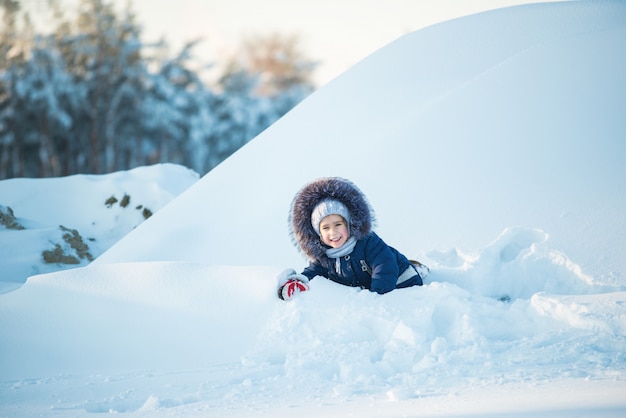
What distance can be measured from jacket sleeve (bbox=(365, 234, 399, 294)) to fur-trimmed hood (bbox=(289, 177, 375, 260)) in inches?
2.9

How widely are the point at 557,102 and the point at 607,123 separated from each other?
36cm

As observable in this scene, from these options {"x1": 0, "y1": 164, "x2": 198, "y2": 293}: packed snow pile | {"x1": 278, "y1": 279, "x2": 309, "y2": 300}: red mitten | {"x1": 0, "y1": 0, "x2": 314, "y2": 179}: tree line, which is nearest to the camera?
{"x1": 278, "y1": 279, "x2": 309, "y2": 300}: red mitten

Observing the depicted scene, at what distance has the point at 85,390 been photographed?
6.30ft

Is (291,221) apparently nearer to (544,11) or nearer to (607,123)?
(607,123)

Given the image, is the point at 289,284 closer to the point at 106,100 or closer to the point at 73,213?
the point at 73,213

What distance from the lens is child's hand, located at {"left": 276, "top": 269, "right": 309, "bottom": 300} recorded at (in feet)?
7.55

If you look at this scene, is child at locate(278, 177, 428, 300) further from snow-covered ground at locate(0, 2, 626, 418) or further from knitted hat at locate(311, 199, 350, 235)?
snow-covered ground at locate(0, 2, 626, 418)

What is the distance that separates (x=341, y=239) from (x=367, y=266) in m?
0.18

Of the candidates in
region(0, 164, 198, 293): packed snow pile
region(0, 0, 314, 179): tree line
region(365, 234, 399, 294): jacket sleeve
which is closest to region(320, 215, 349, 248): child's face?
region(365, 234, 399, 294): jacket sleeve

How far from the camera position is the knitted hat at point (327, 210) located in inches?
103

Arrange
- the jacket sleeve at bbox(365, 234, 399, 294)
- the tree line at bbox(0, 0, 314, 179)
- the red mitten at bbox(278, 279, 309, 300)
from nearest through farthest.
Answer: the red mitten at bbox(278, 279, 309, 300) → the jacket sleeve at bbox(365, 234, 399, 294) → the tree line at bbox(0, 0, 314, 179)

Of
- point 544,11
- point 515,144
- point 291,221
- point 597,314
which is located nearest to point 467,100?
point 515,144

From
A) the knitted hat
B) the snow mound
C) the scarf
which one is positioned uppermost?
the snow mound

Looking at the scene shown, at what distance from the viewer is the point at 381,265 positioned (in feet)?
8.32
